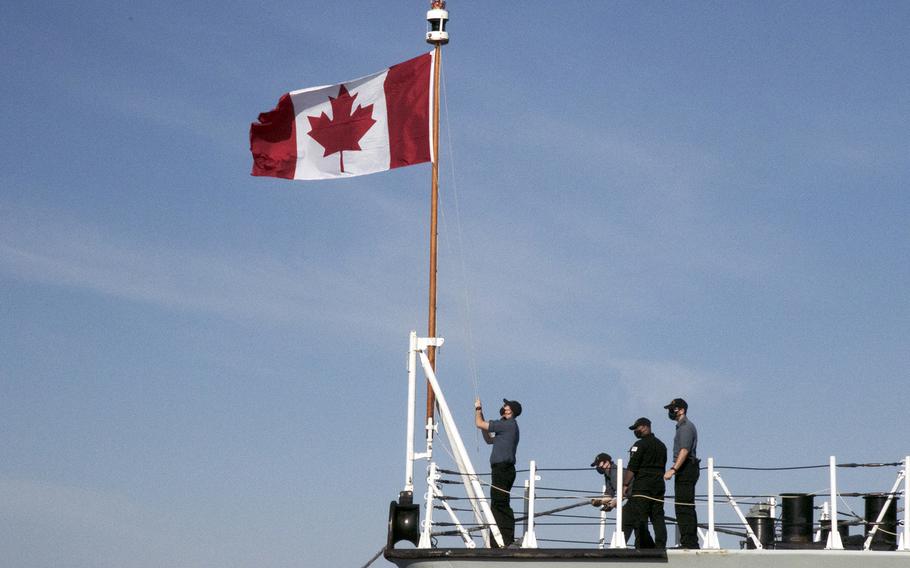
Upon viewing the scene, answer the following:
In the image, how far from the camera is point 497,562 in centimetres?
2027

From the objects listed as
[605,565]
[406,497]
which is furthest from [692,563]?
[406,497]

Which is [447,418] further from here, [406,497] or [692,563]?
[692,563]

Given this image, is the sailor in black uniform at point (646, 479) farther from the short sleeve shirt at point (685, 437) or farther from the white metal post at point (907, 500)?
the white metal post at point (907, 500)

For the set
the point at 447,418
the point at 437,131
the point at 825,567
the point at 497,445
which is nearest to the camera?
the point at 825,567

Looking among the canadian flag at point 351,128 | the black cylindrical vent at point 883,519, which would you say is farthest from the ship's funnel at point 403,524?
the canadian flag at point 351,128

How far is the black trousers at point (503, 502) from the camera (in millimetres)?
21938

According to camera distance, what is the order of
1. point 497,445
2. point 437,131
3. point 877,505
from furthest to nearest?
point 437,131
point 497,445
point 877,505

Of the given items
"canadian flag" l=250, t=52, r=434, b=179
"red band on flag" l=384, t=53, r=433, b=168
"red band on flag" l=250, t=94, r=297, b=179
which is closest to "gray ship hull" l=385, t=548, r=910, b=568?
A: "red band on flag" l=384, t=53, r=433, b=168

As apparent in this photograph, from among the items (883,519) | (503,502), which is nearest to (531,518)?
(503,502)

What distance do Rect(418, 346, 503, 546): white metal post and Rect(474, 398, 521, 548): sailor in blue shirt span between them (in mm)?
113

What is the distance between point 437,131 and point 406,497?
6.58 meters

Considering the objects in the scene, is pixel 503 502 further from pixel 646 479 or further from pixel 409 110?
pixel 409 110

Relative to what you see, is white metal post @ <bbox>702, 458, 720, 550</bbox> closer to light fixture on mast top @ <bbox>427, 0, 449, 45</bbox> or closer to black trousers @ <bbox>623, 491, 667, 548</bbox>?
black trousers @ <bbox>623, 491, 667, 548</bbox>

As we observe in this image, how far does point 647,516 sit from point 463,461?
141 inches
